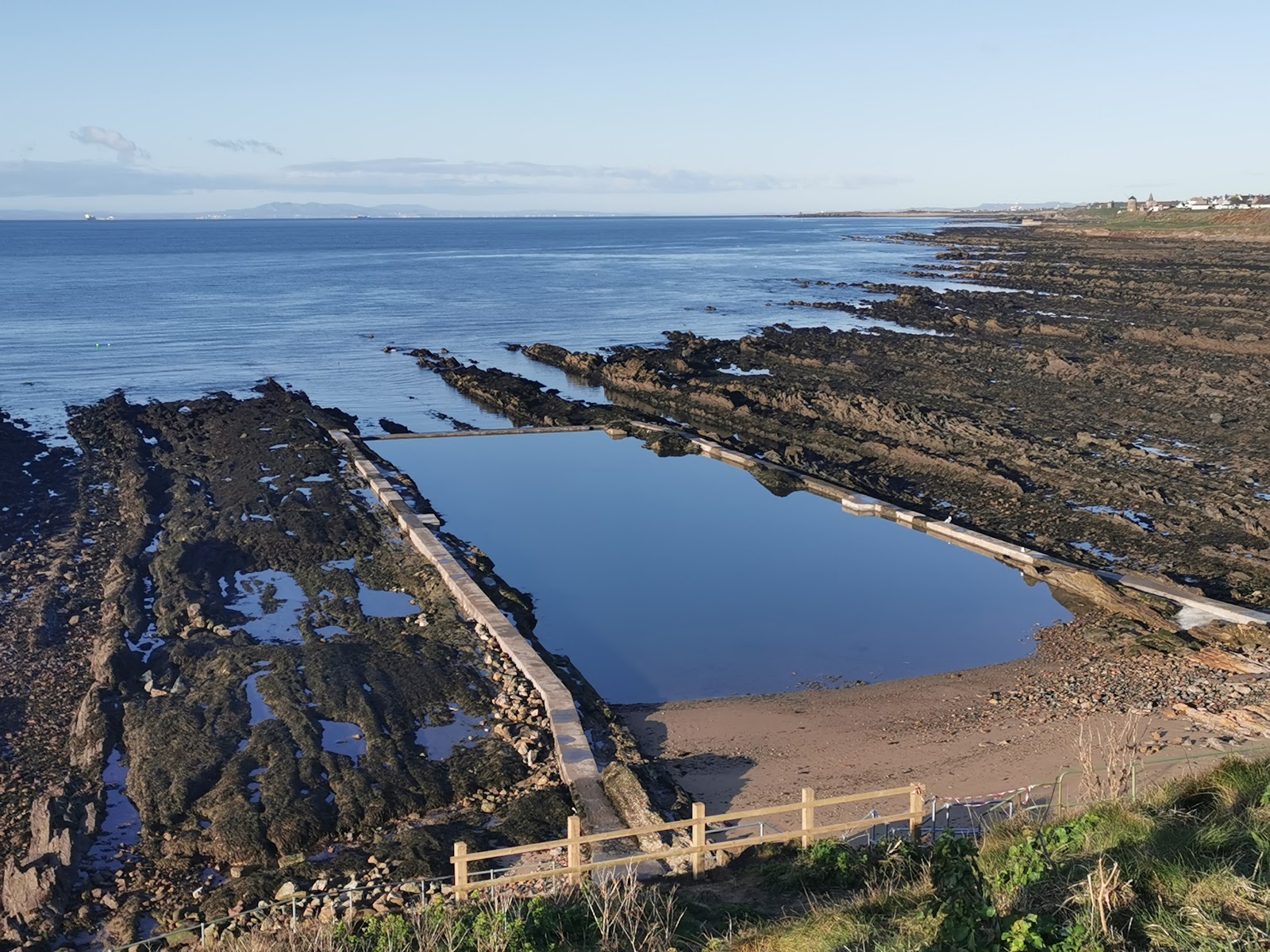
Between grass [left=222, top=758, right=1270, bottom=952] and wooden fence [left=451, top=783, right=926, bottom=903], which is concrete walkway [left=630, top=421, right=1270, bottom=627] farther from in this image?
wooden fence [left=451, top=783, right=926, bottom=903]

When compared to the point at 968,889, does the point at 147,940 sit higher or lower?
lower

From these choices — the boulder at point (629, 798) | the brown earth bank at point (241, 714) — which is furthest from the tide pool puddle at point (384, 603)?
the boulder at point (629, 798)

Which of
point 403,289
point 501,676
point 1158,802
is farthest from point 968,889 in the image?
point 403,289

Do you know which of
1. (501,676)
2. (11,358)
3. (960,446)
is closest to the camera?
(501,676)

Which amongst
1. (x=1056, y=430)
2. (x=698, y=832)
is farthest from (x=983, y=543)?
(x=698, y=832)

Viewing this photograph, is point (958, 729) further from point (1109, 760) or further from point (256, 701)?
point (256, 701)

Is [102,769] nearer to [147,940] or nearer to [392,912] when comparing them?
[147,940]

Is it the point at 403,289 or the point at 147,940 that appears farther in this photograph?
the point at 403,289
